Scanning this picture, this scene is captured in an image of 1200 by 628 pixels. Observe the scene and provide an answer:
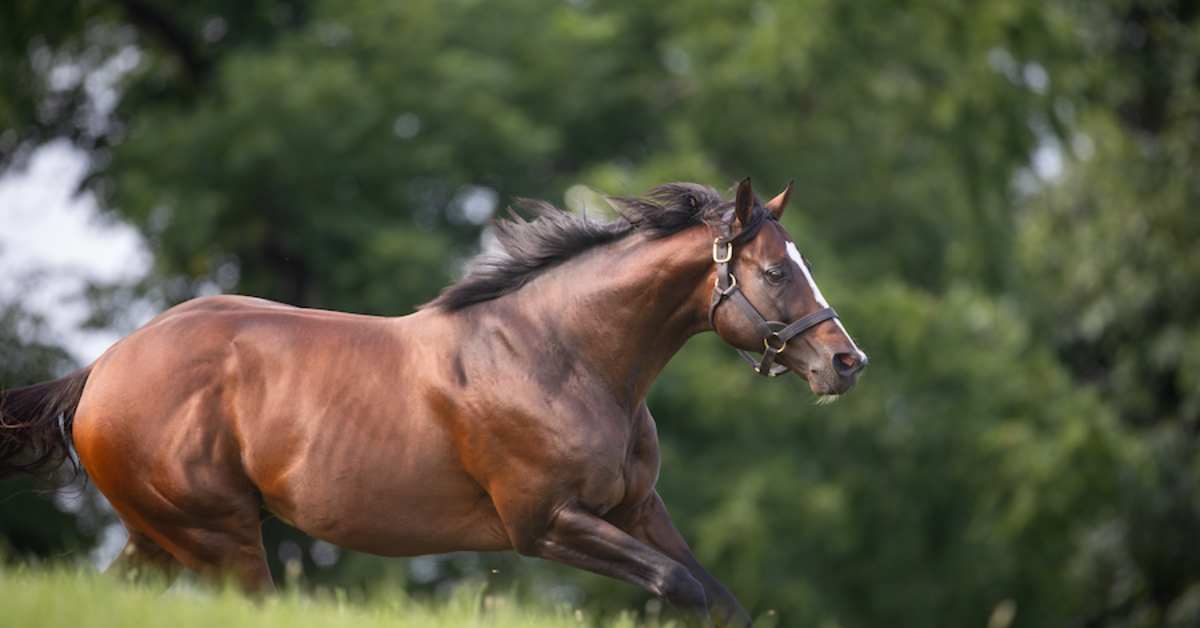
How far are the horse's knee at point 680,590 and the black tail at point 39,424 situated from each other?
8.41ft

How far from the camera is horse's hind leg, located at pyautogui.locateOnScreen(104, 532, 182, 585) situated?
6.75m

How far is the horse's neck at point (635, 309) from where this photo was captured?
645 cm

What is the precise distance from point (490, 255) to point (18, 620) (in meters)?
2.66

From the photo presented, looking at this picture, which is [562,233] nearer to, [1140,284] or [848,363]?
[848,363]

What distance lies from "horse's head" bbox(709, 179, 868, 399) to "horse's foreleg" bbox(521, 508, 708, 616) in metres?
0.85

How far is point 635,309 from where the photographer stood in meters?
6.50

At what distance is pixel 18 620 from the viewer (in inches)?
189

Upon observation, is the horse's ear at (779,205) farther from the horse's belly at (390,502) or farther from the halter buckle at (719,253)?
the horse's belly at (390,502)

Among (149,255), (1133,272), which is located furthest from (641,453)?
(1133,272)

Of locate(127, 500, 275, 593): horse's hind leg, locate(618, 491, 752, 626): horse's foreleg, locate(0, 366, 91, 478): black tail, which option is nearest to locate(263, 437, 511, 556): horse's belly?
locate(127, 500, 275, 593): horse's hind leg

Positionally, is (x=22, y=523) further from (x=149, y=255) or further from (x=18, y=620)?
(x=18, y=620)

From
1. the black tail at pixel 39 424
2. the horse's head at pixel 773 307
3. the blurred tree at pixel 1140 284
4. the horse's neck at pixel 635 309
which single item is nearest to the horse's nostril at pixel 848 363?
the horse's head at pixel 773 307

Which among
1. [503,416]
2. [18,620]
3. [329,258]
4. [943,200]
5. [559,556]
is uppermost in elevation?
[18,620]

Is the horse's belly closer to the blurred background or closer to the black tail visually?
the black tail
